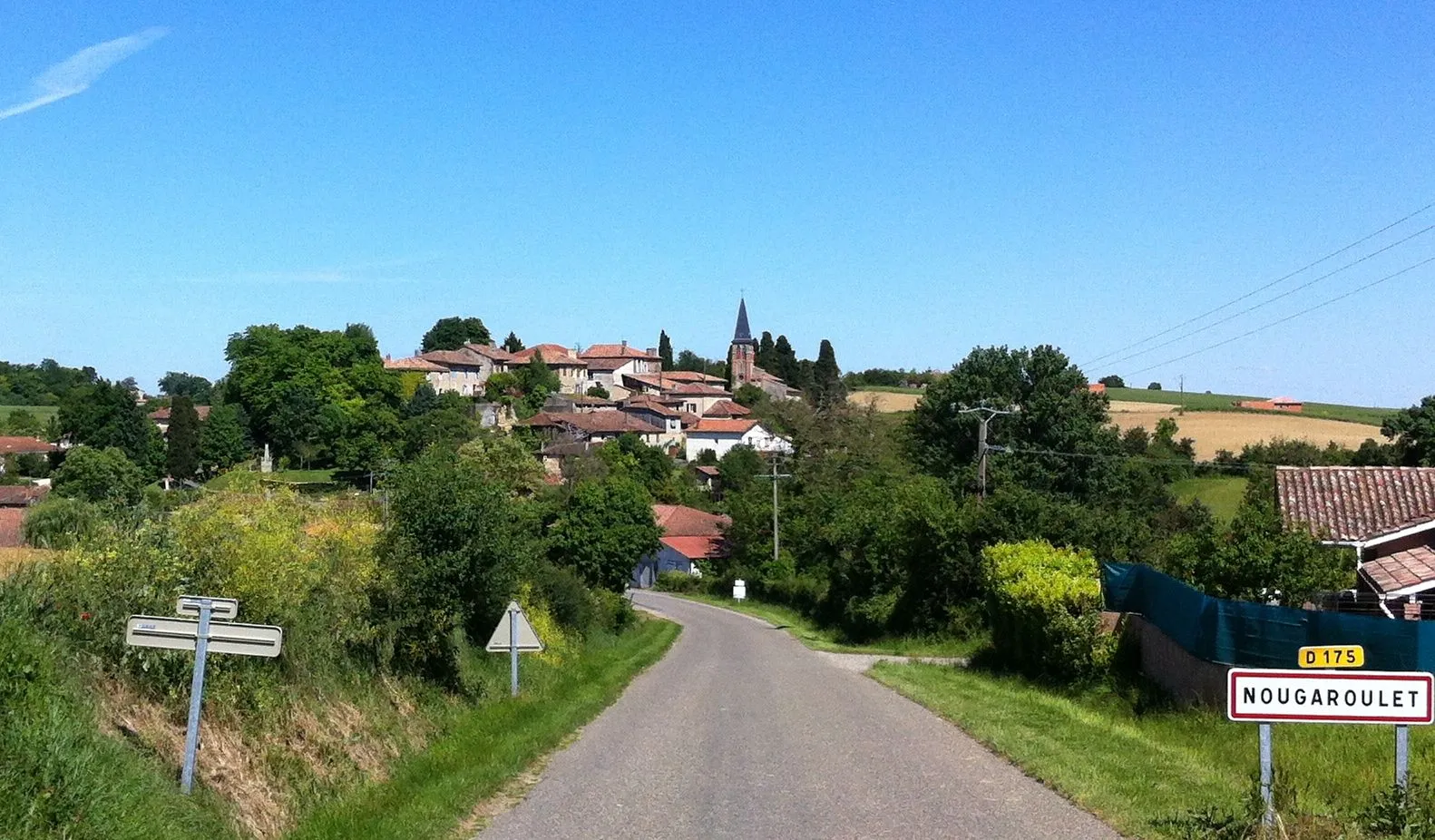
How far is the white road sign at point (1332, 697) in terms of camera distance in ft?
30.0

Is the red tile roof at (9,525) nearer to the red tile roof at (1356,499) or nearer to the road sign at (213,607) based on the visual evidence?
the road sign at (213,607)

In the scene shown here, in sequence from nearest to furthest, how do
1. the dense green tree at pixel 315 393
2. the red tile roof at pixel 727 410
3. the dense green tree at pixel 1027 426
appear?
1. the dense green tree at pixel 1027 426
2. the dense green tree at pixel 315 393
3. the red tile roof at pixel 727 410

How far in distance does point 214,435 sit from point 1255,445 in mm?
72904

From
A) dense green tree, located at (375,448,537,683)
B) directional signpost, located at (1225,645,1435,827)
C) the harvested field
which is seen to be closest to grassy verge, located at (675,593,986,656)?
dense green tree, located at (375,448,537,683)

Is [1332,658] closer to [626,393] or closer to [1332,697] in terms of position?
[1332,697]

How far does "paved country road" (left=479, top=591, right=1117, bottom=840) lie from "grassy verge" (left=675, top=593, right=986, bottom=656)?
497 inches

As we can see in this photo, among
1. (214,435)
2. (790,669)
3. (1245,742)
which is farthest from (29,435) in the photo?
(1245,742)

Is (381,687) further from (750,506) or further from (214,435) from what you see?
(214,435)

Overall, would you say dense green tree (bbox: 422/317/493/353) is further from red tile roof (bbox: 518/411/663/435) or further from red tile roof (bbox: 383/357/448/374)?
red tile roof (bbox: 518/411/663/435)

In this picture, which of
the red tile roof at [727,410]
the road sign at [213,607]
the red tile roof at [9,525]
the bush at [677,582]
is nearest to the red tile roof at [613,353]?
the red tile roof at [727,410]

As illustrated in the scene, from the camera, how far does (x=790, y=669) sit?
30.5 m

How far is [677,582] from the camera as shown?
87812 millimetres

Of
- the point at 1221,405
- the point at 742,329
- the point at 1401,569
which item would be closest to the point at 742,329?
the point at 742,329

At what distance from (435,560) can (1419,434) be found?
53.6m
